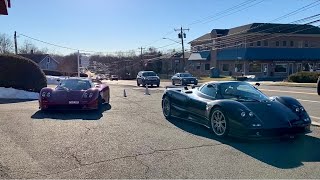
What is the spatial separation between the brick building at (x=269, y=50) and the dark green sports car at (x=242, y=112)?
4670 cm

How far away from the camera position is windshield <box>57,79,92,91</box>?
11.7m

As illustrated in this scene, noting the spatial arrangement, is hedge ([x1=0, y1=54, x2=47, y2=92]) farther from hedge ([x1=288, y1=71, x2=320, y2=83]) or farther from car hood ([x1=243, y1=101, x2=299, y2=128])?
hedge ([x1=288, y1=71, x2=320, y2=83])

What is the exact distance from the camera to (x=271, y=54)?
181ft

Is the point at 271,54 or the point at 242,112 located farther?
the point at 271,54

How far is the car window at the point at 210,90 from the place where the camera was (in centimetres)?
814

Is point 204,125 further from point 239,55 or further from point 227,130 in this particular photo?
point 239,55

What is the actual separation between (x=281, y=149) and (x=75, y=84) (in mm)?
7996

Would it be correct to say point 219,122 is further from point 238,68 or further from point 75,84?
point 238,68

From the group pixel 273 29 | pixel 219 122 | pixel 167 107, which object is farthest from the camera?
pixel 273 29

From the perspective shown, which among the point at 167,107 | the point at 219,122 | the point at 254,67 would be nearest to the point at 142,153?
the point at 219,122

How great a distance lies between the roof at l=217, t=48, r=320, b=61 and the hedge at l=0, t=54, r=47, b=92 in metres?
41.4

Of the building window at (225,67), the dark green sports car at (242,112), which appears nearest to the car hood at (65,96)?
the dark green sports car at (242,112)

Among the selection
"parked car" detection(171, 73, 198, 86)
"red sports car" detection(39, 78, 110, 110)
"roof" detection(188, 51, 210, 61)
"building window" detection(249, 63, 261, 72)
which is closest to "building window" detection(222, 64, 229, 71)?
"roof" detection(188, 51, 210, 61)

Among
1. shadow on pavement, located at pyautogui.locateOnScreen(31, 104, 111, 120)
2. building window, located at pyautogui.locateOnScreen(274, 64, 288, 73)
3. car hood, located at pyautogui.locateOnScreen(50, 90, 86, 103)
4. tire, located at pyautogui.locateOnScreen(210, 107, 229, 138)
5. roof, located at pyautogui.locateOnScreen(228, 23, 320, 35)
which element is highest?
roof, located at pyautogui.locateOnScreen(228, 23, 320, 35)
